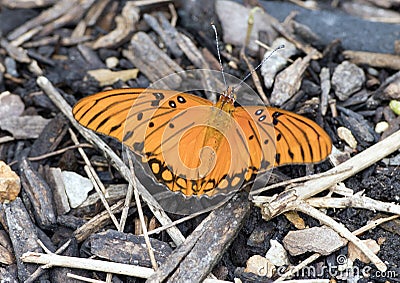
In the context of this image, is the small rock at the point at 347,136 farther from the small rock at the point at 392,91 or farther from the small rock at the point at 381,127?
the small rock at the point at 392,91

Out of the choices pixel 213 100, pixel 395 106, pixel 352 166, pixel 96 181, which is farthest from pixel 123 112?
pixel 395 106

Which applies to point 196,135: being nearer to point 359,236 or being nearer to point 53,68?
point 359,236

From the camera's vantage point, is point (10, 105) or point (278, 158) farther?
point (10, 105)

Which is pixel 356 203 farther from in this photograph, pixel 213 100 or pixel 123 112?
pixel 123 112

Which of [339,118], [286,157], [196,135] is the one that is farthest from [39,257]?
[339,118]

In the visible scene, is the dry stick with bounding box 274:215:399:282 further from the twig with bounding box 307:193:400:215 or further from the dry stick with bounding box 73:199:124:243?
the dry stick with bounding box 73:199:124:243

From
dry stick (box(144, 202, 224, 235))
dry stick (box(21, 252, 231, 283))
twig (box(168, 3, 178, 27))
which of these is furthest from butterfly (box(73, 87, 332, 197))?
twig (box(168, 3, 178, 27))

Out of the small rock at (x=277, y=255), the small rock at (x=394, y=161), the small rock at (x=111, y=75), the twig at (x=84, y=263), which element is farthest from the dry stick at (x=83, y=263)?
the small rock at (x=394, y=161)
